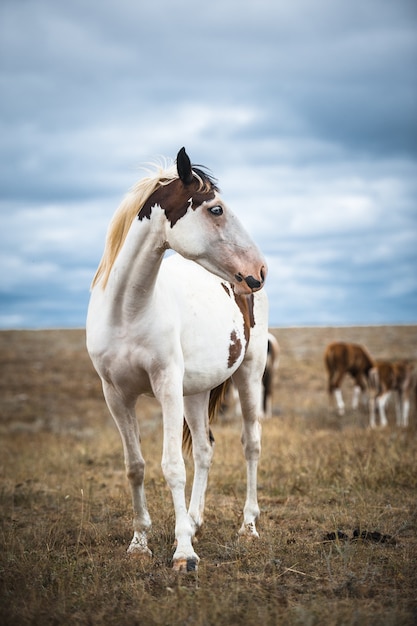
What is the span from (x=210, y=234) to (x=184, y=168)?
1.71ft

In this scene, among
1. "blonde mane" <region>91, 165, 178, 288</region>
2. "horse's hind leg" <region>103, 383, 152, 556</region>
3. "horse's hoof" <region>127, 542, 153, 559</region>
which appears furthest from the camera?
"horse's hind leg" <region>103, 383, 152, 556</region>

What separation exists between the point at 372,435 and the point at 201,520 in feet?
18.3

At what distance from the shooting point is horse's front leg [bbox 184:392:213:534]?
19.8 ft

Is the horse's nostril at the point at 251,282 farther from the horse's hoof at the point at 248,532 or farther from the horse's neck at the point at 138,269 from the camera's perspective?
the horse's hoof at the point at 248,532

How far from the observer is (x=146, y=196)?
4.80 meters

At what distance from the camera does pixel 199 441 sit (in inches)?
246

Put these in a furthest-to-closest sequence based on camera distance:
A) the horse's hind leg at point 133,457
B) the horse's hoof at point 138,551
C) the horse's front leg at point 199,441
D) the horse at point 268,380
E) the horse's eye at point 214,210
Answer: the horse at point 268,380, the horse's front leg at point 199,441, the horse's hind leg at point 133,457, the horse's hoof at point 138,551, the horse's eye at point 214,210

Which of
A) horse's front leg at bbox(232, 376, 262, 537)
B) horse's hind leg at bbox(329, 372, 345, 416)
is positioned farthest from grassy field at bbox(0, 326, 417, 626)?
horse's hind leg at bbox(329, 372, 345, 416)

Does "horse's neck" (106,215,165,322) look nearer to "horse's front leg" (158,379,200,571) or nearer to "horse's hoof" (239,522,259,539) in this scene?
"horse's front leg" (158,379,200,571)

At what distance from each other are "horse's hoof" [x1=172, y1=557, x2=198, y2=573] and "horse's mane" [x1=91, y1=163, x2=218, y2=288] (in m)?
2.19

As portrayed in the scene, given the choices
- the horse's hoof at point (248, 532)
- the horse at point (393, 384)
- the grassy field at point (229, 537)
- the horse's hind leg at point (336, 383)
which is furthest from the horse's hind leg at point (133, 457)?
the horse's hind leg at point (336, 383)

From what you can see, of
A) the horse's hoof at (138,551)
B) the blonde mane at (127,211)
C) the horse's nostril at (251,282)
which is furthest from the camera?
the horse's hoof at (138,551)

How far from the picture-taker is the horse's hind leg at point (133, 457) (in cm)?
515

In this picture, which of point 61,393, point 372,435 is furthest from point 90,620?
point 61,393
